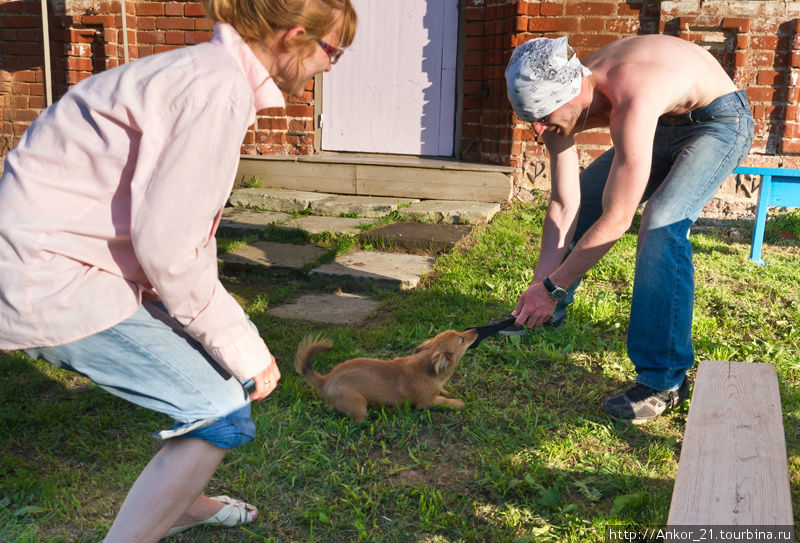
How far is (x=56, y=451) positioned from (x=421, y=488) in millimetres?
1560

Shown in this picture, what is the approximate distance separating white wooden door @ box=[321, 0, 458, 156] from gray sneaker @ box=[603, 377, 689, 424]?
5.71 m

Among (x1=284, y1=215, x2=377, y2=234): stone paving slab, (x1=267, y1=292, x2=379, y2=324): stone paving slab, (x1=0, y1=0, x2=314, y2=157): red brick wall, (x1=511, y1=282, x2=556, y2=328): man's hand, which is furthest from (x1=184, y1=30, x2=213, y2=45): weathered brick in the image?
(x1=511, y1=282, x2=556, y2=328): man's hand

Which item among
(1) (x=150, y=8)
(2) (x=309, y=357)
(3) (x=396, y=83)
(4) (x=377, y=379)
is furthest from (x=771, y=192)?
(1) (x=150, y=8)

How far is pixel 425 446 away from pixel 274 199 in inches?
202

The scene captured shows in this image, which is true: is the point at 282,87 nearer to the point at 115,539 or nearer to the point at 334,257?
the point at 115,539

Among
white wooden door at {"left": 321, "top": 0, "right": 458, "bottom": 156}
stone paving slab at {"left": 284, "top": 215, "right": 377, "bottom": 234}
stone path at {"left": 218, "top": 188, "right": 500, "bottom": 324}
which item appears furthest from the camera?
white wooden door at {"left": 321, "top": 0, "right": 458, "bottom": 156}

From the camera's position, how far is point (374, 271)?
544 centimetres

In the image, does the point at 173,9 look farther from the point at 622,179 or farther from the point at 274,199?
the point at 622,179

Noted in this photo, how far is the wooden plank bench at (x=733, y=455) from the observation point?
1783 millimetres

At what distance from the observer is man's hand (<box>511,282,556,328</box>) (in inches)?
130

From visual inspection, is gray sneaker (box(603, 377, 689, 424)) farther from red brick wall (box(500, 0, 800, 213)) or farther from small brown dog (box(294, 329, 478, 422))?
red brick wall (box(500, 0, 800, 213))

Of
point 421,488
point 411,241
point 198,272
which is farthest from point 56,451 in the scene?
point 411,241

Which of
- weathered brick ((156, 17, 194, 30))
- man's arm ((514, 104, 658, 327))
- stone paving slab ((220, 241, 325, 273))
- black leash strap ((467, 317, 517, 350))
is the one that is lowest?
stone paving slab ((220, 241, 325, 273))

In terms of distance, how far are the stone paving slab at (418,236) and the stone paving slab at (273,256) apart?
0.55 metres
